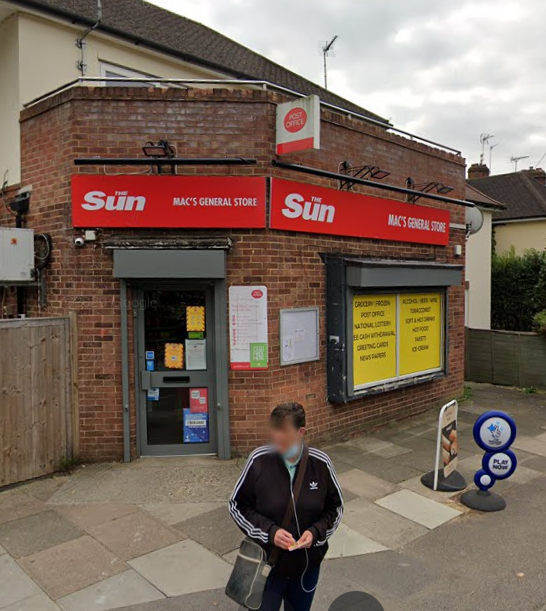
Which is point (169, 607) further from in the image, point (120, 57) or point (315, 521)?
point (120, 57)

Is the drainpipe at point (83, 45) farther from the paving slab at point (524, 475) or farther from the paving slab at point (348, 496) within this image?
the paving slab at point (524, 475)

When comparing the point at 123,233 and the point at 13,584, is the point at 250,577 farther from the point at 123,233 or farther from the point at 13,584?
the point at 123,233

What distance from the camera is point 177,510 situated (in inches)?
202

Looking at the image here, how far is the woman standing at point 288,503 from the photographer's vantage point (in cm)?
268

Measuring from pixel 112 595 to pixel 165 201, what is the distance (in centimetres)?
412

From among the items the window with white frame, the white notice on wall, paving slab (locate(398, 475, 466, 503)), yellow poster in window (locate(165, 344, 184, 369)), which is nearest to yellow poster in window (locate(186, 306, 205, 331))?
yellow poster in window (locate(165, 344, 184, 369))

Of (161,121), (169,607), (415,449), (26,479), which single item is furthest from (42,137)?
(415,449)

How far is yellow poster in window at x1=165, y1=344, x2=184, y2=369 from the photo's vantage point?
6535 mm

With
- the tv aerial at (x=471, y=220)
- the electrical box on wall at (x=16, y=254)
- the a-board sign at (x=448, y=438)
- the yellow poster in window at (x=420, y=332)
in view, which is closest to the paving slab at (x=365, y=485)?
the a-board sign at (x=448, y=438)

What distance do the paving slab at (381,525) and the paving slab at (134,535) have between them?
1.60 metres

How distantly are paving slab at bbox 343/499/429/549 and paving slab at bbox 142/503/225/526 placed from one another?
1.29 metres

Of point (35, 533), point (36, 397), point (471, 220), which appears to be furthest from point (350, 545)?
point (471, 220)

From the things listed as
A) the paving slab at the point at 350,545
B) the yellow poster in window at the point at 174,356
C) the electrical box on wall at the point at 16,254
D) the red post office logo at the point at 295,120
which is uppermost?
the red post office logo at the point at 295,120

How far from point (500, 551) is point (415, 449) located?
271 cm
